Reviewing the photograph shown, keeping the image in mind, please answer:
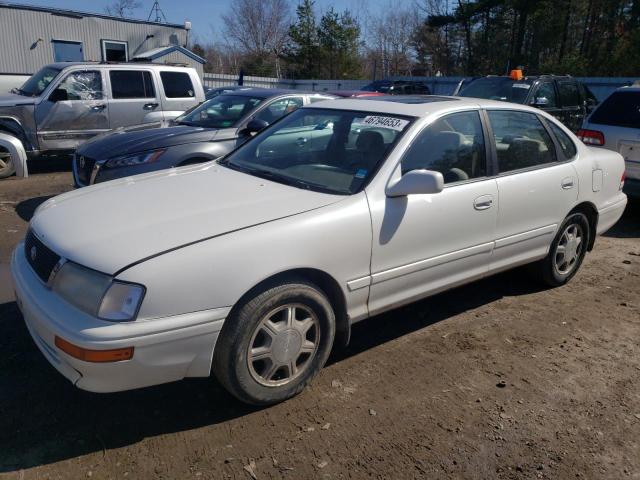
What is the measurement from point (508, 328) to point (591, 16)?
22.7 meters

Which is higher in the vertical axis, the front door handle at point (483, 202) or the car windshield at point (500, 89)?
the car windshield at point (500, 89)

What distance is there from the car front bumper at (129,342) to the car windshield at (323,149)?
1248mm

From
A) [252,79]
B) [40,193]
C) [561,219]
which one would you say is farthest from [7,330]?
[252,79]

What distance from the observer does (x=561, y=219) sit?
186 inches

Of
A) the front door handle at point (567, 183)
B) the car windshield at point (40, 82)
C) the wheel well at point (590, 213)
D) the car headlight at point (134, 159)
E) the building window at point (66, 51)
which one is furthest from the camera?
the building window at point (66, 51)

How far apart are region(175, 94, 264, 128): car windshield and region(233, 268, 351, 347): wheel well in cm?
440

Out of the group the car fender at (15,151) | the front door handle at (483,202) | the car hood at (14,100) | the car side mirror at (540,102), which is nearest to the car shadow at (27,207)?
the car fender at (15,151)

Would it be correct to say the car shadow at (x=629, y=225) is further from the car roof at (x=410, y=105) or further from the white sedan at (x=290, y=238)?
the car roof at (x=410, y=105)

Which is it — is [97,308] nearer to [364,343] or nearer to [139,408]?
[139,408]

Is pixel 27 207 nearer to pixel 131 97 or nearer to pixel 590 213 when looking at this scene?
pixel 131 97

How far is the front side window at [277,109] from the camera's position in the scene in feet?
24.3

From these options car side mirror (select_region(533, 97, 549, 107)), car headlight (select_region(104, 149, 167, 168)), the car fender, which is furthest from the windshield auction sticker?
car side mirror (select_region(533, 97, 549, 107))

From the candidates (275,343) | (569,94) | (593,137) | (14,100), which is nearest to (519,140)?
(275,343)

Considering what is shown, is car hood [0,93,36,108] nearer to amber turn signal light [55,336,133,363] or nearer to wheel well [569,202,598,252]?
amber turn signal light [55,336,133,363]
